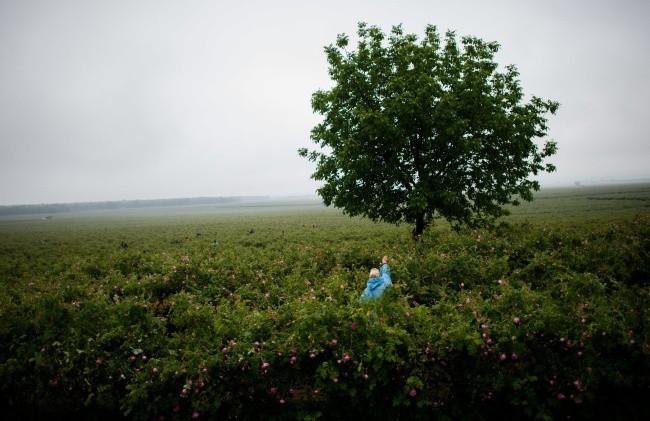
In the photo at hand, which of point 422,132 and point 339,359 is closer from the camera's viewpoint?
point 339,359

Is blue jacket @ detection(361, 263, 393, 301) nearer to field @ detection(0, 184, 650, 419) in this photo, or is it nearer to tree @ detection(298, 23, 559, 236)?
field @ detection(0, 184, 650, 419)

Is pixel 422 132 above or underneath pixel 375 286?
above

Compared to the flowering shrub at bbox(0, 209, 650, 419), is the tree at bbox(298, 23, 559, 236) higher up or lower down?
higher up

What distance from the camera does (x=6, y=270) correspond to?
14070 mm

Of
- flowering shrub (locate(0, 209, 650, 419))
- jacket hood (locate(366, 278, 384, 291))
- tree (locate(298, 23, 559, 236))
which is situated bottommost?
flowering shrub (locate(0, 209, 650, 419))

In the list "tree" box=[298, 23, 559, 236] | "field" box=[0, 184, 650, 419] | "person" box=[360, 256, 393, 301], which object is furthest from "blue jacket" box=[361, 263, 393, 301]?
"tree" box=[298, 23, 559, 236]

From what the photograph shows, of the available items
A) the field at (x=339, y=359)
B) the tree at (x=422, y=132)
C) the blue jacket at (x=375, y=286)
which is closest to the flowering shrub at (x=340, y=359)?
the field at (x=339, y=359)

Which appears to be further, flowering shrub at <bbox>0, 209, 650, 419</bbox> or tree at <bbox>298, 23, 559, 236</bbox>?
tree at <bbox>298, 23, 559, 236</bbox>

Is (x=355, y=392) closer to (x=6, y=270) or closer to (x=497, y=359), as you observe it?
(x=497, y=359)

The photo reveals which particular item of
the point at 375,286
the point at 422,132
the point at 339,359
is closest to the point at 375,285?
the point at 375,286

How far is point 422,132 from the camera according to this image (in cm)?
1212

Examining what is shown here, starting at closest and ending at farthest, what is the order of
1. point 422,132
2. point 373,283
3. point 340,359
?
point 340,359, point 373,283, point 422,132

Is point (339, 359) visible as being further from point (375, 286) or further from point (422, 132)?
point (422, 132)

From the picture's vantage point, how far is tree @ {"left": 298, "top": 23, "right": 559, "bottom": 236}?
37.7 ft
